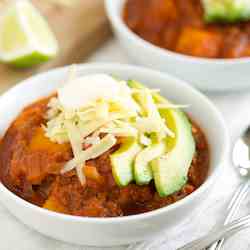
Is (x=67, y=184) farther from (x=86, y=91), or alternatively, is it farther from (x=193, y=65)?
(x=193, y=65)

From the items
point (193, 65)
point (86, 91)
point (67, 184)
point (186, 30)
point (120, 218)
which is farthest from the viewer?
point (186, 30)

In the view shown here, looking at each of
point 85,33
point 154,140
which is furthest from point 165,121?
point 85,33

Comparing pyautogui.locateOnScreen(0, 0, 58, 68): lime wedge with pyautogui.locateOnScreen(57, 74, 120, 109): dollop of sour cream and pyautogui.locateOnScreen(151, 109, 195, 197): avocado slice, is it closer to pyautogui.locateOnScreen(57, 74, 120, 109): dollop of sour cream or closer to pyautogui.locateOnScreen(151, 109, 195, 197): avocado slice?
pyautogui.locateOnScreen(57, 74, 120, 109): dollop of sour cream

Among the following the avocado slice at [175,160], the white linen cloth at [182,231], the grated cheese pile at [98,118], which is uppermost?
the grated cheese pile at [98,118]

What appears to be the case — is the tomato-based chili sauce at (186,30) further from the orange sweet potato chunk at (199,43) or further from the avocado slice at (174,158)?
the avocado slice at (174,158)

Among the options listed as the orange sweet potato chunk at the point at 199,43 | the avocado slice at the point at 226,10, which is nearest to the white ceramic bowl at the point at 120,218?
→ the orange sweet potato chunk at the point at 199,43

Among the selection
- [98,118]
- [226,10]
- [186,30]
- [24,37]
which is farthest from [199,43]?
[98,118]

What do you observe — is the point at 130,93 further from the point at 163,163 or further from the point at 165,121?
the point at 163,163
